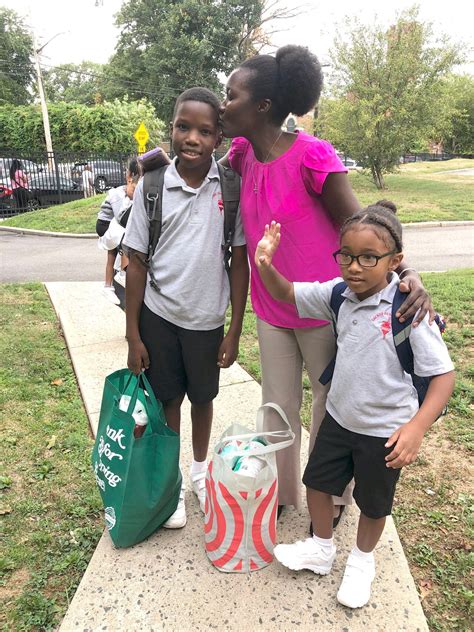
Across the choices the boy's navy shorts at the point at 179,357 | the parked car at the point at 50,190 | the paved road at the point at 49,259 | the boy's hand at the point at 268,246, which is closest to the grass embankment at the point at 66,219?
the paved road at the point at 49,259

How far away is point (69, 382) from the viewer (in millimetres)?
4066

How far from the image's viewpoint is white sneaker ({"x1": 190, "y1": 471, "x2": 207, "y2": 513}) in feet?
8.39

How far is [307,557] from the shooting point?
208 centimetres

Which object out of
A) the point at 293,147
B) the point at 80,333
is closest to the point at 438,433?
the point at 293,147

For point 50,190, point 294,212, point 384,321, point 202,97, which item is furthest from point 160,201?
point 50,190

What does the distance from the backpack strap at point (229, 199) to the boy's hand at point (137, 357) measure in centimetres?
56

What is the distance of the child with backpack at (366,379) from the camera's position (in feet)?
5.48

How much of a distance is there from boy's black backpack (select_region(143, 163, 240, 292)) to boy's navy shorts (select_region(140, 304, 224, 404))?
191mm

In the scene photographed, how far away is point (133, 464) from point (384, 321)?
113 cm

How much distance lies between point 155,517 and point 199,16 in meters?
33.5

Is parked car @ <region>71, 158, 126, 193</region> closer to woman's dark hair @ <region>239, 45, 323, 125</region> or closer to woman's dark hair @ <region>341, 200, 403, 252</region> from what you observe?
woman's dark hair @ <region>239, 45, 323, 125</region>

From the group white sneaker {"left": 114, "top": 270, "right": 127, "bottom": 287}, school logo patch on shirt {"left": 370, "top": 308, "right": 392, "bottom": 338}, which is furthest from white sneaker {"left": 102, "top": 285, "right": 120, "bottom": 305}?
school logo patch on shirt {"left": 370, "top": 308, "right": 392, "bottom": 338}

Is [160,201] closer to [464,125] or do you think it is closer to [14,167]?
[14,167]

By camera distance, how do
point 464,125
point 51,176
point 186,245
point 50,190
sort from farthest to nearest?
point 464,125 < point 51,176 < point 50,190 < point 186,245
